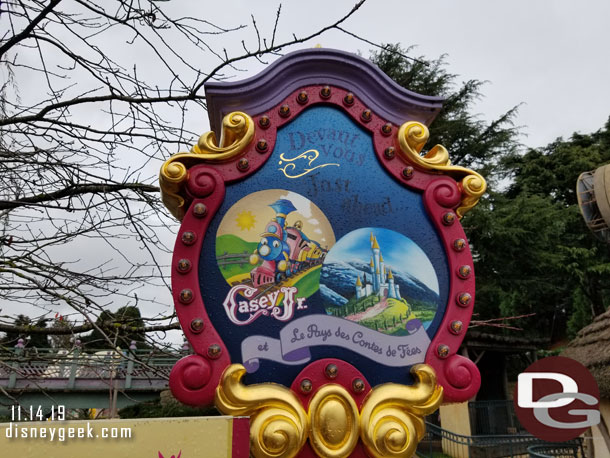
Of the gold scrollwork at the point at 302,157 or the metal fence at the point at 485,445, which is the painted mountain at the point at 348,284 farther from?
the metal fence at the point at 485,445

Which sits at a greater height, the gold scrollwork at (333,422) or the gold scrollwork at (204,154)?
the gold scrollwork at (204,154)

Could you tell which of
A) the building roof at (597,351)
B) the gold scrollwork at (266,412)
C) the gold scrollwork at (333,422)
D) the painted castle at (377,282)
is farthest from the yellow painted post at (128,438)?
→ the building roof at (597,351)

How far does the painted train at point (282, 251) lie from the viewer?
2375 mm

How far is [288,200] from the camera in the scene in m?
2.50

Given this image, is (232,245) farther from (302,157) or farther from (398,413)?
(398,413)

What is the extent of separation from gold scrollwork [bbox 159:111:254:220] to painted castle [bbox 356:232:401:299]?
0.86 m

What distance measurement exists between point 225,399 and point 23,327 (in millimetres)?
1620

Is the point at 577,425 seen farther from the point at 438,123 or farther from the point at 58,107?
the point at 438,123

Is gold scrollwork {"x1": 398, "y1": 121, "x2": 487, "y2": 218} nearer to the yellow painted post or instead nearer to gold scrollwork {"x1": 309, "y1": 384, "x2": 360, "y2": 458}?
gold scrollwork {"x1": 309, "y1": 384, "x2": 360, "y2": 458}

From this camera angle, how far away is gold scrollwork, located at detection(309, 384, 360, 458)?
2148 mm

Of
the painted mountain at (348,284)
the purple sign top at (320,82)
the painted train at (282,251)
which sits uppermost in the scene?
the purple sign top at (320,82)

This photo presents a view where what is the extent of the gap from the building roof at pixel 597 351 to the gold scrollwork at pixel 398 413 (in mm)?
5092

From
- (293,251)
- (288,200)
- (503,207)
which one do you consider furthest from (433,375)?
(503,207)

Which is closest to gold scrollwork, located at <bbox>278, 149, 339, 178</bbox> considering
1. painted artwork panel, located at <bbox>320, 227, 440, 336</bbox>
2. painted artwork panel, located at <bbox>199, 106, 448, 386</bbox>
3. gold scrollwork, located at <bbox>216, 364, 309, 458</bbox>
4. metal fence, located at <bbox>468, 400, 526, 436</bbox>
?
painted artwork panel, located at <bbox>199, 106, 448, 386</bbox>
